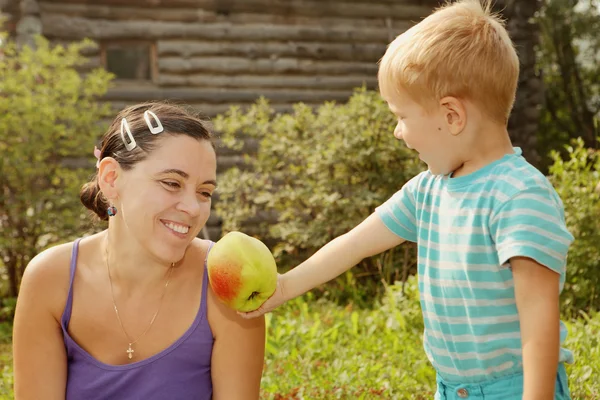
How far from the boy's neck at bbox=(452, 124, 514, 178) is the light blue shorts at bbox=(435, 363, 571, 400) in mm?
588

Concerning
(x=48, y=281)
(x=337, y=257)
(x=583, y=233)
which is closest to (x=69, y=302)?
(x=48, y=281)

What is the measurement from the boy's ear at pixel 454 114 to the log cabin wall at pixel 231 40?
8018mm

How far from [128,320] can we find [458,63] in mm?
1448

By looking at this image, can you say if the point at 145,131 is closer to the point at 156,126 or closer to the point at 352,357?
the point at 156,126

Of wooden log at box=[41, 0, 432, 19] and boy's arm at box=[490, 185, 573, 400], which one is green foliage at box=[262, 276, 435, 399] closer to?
boy's arm at box=[490, 185, 573, 400]

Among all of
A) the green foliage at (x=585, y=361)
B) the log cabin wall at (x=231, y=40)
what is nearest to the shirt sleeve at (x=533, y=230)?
the green foliage at (x=585, y=361)

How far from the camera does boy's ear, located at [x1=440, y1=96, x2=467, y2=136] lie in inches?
81.6

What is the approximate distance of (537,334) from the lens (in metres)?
1.91

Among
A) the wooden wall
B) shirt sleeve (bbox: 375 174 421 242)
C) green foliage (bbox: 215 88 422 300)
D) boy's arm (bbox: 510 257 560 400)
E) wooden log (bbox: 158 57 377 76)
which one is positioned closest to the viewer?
boy's arm (bbox: 510 257 560 400)

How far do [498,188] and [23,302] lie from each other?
1.65 meters

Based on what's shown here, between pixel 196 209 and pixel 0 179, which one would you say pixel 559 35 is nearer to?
pixel 0 179

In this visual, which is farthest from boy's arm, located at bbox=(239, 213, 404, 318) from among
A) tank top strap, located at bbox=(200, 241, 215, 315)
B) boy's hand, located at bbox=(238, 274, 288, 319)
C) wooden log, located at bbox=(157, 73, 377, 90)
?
wooden log, located at bbox=(157, 73, 377, 90)

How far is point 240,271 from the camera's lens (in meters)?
2.42

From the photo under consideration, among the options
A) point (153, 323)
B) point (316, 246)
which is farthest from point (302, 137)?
point (153, 323)
